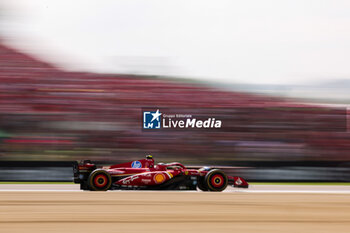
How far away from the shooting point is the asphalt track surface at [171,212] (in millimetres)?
4582

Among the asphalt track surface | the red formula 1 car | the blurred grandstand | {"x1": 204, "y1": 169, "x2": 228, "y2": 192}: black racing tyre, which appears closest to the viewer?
the asphalt track surface

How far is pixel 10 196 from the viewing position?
7.34 m

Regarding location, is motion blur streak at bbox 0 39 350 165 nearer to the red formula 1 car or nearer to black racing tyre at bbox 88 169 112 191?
the red formula 1 car

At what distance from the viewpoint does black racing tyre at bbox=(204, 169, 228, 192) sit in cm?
856

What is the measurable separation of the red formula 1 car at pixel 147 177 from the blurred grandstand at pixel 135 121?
2712 mm

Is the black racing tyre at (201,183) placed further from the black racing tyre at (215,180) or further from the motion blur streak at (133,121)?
the motion blur streak at (133,121)

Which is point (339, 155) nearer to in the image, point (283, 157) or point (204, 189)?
point (283, 157)

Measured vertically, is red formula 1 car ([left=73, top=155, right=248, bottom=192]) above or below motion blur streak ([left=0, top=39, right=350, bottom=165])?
below

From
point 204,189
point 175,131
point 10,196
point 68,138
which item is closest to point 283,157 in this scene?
point 175,131

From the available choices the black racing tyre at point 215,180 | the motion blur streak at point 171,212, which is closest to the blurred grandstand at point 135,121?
the black racing tyre at point 215,180

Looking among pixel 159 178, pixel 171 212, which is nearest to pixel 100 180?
pixel 159 178

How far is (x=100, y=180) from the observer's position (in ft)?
27.5

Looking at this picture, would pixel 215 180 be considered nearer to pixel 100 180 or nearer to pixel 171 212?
pixel 100 180

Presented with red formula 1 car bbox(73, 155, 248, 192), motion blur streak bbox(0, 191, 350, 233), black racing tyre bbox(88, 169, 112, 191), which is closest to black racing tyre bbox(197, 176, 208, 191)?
red formula 1 car bbox(73, 155, 248, 192)
